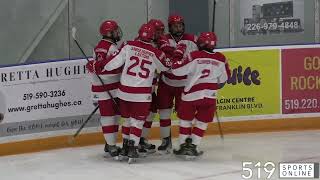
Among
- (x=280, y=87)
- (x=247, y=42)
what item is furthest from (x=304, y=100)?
(x=247, y=42)

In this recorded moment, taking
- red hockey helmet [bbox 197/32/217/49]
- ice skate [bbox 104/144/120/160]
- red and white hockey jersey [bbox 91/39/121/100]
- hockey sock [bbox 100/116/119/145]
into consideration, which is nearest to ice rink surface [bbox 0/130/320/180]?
ice skate [bbox 104/144/120/160]

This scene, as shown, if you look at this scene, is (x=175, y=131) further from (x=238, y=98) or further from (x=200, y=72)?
(x=200, y=72)

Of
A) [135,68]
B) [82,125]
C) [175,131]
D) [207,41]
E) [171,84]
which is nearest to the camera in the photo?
[135,68]

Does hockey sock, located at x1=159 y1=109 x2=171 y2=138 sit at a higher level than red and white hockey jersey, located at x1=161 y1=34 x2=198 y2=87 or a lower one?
lower

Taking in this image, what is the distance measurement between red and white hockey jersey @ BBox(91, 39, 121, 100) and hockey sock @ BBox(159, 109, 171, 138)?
52 centimetres

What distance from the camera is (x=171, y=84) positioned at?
548 centimetres

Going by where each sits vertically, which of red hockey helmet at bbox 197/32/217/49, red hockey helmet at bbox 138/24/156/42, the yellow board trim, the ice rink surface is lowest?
the ice rink surface

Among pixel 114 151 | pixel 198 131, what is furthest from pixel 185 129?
pixel 114 151

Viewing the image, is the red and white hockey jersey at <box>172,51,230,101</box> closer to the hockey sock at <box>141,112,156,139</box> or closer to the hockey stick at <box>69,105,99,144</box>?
the hockey sock at <box>141,112,156,139</box>

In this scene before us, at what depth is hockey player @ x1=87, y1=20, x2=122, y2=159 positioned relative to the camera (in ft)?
17.3

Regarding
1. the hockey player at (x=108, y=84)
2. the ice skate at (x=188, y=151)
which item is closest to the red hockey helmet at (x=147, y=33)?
the hockey player at (x=108, y=84)

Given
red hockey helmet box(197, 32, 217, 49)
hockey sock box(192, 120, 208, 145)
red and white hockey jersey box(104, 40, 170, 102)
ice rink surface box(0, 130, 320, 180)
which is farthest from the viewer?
hockey sock box(192, 120, 208, 145)

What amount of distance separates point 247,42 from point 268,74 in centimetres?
125

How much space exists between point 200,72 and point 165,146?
0.84 metres
